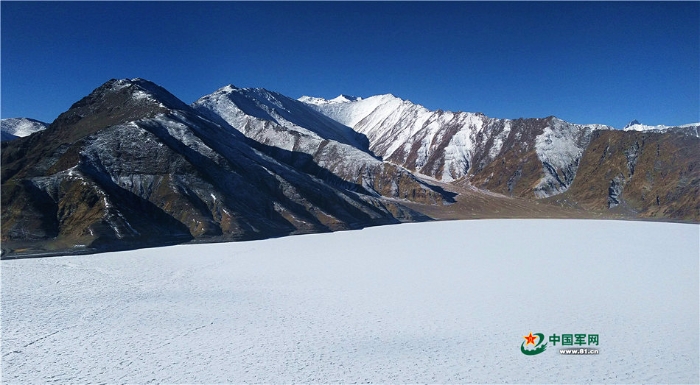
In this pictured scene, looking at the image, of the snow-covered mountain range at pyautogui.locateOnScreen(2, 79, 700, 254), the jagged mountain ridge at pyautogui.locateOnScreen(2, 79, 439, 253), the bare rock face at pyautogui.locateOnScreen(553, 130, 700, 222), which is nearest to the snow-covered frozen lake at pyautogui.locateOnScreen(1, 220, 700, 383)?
the jagged mountain ridge at pyautogui.locateOnScreen(2, 79, 439, 253)

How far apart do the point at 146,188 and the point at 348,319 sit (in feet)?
233

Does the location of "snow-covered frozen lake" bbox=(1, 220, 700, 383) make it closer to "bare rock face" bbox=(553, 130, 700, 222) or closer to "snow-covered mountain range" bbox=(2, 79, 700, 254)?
"snow-covered mountain range" bbox=(2, 79, 700, 254)

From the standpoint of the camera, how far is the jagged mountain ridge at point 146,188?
69562mm

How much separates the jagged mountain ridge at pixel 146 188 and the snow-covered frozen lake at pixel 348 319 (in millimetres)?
23135

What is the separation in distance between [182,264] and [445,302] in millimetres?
30489

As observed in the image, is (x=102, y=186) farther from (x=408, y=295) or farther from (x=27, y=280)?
(x=408, y=295)

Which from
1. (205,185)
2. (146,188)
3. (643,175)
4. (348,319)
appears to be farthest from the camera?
(643,175)

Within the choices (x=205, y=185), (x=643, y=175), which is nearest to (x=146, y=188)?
(x=205, y=185)

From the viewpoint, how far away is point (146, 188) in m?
84.7

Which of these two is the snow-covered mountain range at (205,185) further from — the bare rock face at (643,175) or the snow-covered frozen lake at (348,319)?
the snow-covered frozen lake at (348,319)

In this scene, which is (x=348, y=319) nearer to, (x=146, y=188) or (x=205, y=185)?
(x=205, y=185)

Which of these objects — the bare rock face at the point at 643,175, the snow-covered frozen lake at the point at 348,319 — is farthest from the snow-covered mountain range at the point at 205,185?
the snow-covered frozen lake at the point at 348,319

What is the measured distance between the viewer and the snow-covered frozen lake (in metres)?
19.3

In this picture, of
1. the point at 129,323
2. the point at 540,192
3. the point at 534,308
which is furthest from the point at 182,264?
the point at 540,192
